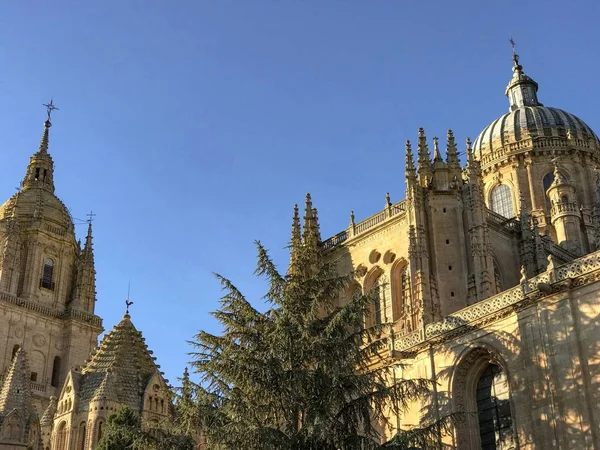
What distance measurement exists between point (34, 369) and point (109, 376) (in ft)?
Answer: 85.2

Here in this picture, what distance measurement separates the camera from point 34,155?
7531cm

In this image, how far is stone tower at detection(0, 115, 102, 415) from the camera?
6303 cm

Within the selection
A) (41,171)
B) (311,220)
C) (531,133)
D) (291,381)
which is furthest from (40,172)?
(291,381)

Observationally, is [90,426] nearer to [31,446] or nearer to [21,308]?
[31,446]

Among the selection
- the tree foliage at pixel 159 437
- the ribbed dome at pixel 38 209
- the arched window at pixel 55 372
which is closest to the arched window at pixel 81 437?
the tree foliage at pixel 159 437

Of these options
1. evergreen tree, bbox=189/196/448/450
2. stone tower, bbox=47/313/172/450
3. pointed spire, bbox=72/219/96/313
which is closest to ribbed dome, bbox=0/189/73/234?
pointed spire, bbox=72/219/96/313

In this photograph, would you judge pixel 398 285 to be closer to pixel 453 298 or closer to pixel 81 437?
pixel 453 298

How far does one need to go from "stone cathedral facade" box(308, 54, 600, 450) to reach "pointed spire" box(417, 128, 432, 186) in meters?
0.07

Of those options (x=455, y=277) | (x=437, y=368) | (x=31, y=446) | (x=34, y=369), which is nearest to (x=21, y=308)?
(x=34, y=369)

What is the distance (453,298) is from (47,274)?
131 ft

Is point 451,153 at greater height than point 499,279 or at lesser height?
greater

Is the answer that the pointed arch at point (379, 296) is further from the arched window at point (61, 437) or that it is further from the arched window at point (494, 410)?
the arched window at point (61, 437)

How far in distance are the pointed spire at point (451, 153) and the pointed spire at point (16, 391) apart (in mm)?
26470

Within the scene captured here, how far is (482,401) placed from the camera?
98.6 ft
